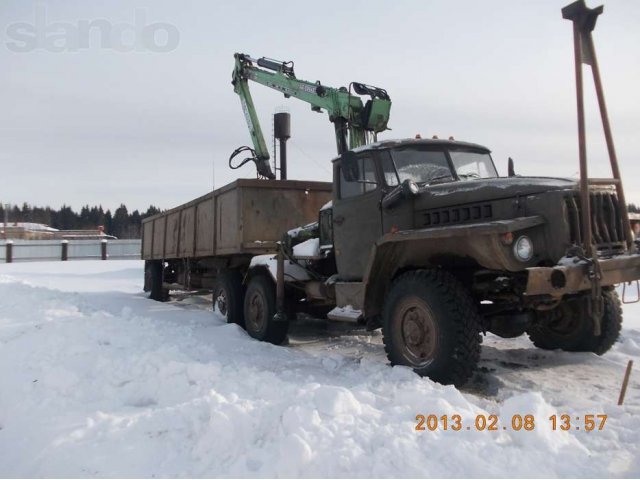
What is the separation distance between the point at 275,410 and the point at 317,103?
27.7ft

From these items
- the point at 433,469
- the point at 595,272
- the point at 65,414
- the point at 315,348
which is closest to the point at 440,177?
the point at 595,272

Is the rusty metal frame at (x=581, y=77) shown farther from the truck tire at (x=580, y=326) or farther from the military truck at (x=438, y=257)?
the truck tire at (x=580, y=326)

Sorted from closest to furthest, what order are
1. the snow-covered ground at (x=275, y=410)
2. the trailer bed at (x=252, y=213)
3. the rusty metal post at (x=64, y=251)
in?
the snow-covered ground at (x=275, y=410), the trailer bed at (x=252, y=213), the rusty metal post at (x=64, y=251)

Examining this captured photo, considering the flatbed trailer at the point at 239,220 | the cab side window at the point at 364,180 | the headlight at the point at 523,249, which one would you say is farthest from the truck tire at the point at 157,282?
the headlight at the point at 523,249

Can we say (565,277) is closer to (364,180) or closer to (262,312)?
(364,180)

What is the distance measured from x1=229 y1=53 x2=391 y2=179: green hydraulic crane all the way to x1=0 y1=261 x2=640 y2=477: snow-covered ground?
4.21 meters

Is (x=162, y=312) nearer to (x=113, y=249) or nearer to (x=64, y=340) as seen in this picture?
(x=64, y=340)

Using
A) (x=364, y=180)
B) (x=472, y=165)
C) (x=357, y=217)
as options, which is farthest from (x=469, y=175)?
(x=357, y=217)

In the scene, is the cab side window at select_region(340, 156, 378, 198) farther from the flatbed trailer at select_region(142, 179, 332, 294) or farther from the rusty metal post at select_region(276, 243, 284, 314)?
the flatbed trailer at select_region(142, 179, 332, 294)

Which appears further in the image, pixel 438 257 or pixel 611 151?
pixel 438 257

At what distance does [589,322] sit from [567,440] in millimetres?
2825

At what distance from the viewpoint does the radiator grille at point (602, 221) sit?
4.24m

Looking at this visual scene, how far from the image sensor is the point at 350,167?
5398 mm

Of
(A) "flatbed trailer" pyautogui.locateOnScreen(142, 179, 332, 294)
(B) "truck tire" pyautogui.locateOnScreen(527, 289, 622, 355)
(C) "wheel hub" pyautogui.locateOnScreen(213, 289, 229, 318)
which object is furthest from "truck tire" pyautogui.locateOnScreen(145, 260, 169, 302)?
(B) "truck tire" pyautogui.locateOnScreen(527, 289, 622, 355)
